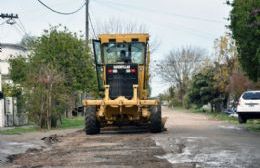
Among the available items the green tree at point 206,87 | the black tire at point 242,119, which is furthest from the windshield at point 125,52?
the green tree at point 206,87

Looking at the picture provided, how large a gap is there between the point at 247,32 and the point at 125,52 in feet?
17.7

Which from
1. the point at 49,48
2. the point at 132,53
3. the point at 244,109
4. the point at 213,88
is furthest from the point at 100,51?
the point at 213,88

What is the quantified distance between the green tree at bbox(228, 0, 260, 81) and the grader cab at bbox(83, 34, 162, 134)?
156 inches

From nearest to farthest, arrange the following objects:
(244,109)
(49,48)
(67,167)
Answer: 1. (67,167)
2. (244,109)
3. (49,48)

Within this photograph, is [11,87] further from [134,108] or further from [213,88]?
[213,88]

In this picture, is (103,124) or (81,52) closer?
(103,124)

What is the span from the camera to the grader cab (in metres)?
26.3

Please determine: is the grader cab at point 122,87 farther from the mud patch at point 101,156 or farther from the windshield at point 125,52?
the mud patch at point 101,156

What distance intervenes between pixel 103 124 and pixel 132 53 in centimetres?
335

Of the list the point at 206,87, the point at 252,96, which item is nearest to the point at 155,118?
the point at 252,96

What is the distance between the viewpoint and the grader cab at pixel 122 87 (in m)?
26.3

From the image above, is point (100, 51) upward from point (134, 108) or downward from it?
upward

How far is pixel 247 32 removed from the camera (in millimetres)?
26172

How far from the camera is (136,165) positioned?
46.8 ft
